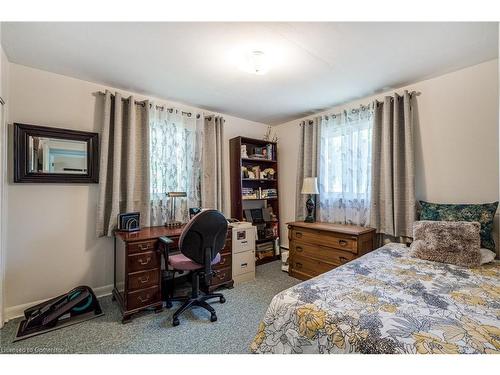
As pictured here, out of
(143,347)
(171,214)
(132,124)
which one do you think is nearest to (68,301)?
(143,347)

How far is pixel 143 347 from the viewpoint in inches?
67.0

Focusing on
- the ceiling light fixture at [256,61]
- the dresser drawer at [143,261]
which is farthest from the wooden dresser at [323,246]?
the ceiling light fixture at [256,61]

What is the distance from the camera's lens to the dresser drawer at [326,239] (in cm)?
250

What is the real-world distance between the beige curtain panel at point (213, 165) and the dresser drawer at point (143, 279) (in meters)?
1.18

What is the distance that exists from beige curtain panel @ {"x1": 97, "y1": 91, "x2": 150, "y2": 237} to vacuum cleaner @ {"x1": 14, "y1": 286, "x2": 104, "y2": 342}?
641 millimetres

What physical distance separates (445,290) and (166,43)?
8.59ft

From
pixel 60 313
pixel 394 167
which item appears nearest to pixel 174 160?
pixel 60 313

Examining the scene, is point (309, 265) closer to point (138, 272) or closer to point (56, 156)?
point (138, 272)

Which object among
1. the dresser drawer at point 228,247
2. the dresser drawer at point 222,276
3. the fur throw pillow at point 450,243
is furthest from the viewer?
the dresser drawer at point 228,247

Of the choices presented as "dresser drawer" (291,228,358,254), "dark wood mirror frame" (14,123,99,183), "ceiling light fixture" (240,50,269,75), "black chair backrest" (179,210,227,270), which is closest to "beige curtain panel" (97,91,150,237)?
"dark wood mirror frame" (14,123,99,183)

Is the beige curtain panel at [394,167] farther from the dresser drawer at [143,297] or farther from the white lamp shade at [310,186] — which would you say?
the dresser drawer at [143,297]

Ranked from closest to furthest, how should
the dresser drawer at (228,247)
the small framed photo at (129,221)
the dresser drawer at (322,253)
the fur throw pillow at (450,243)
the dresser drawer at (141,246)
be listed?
the fur throw pillow at (450,243)
the dresser drawer at (141,246)
the small framed photo at (129,221)
the dresser drawer at (322,253)
the dresser drawer at (228,247)

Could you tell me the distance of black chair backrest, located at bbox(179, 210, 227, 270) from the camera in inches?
78.2

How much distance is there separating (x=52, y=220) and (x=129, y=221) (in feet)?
2.38
